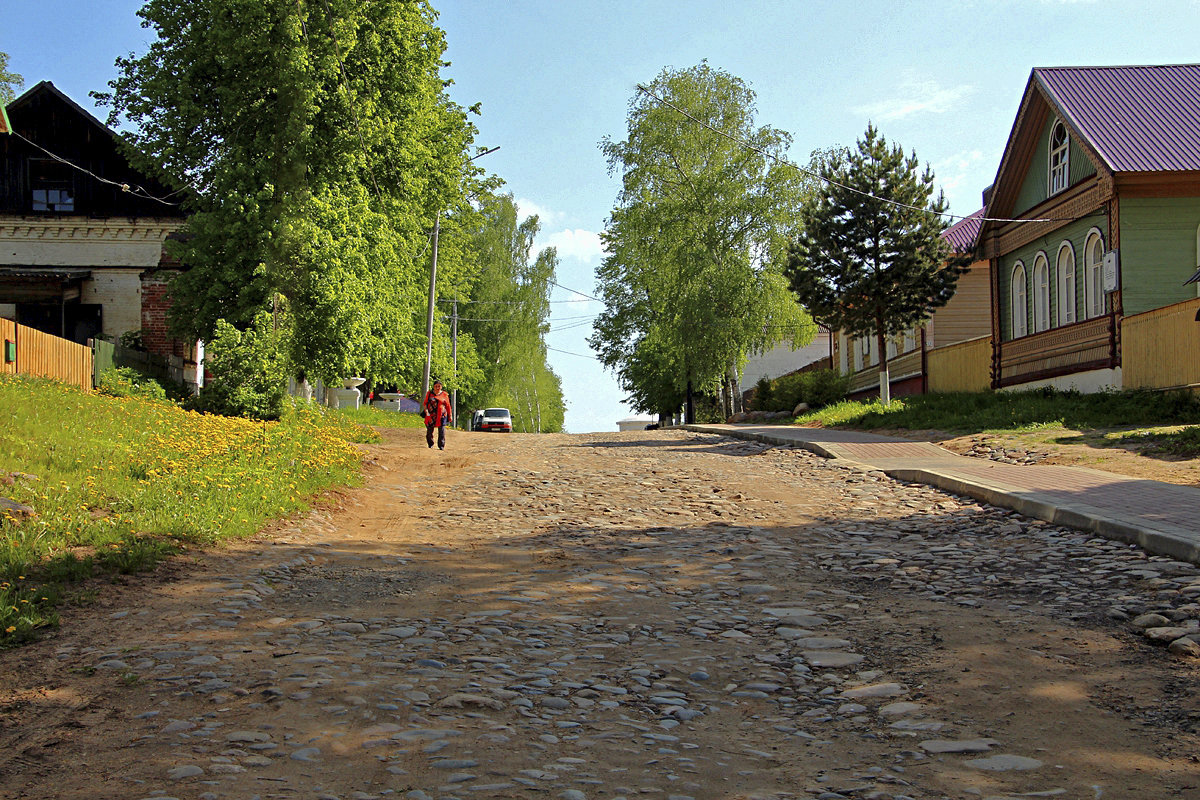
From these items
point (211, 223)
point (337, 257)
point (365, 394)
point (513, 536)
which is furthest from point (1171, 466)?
point (365, 394)

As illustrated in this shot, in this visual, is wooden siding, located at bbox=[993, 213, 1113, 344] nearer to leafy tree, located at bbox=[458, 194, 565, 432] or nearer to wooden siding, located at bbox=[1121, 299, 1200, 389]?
wooden siding, located at bbox=[1121, 299, 1200, 389]

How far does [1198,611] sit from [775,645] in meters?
2.75

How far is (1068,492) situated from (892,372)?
27.3 m

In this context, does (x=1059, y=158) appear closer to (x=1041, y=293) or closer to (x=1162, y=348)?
(x=1041, y=293)

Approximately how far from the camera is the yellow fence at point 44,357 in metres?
18.1

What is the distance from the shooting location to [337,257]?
21.7 m

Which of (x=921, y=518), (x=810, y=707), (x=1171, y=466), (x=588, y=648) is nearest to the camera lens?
(x=810, y=707)

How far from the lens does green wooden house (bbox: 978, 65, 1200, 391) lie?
22016mm

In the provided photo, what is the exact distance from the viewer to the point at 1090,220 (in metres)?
24.0

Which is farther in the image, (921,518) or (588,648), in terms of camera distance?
(921,518)

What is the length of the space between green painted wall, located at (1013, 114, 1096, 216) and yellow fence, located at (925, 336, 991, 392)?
421 cm

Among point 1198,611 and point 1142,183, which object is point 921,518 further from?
point 1142,183

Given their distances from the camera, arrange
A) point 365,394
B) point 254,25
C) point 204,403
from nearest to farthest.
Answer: point 204,403 → point 254,25 → point 365,394

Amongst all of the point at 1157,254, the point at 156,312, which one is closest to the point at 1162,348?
the point at 1157,254
